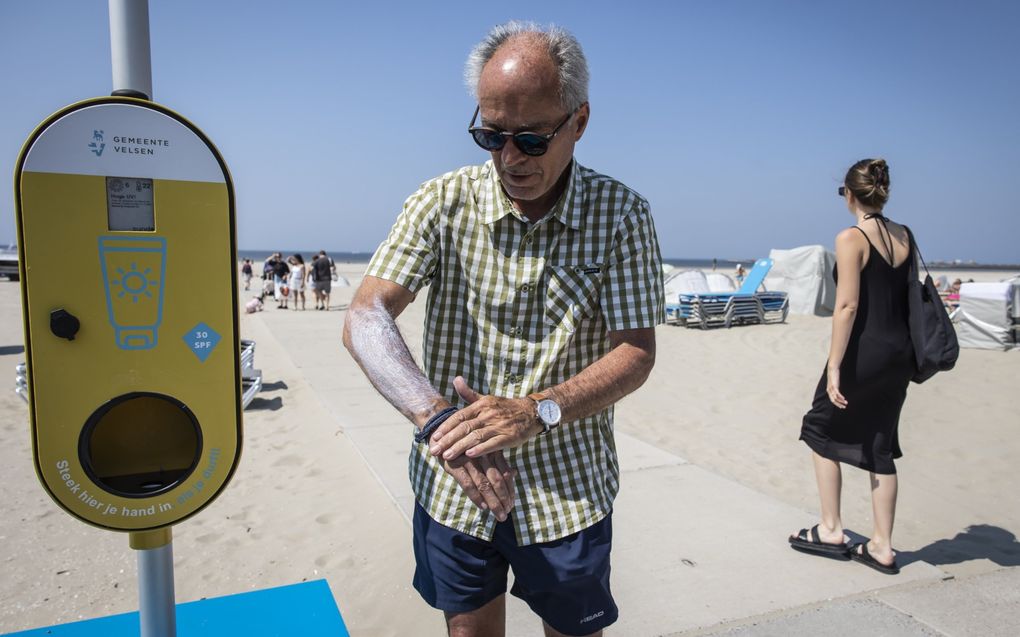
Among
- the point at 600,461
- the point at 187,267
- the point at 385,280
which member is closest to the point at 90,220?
the point at 187,267

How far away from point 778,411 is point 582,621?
614 centimetres

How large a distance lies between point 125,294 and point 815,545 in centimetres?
318

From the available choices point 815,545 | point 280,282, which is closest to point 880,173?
point 815,545

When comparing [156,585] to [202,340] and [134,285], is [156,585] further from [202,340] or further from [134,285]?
[134,285]

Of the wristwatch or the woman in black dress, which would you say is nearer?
the wristwatch

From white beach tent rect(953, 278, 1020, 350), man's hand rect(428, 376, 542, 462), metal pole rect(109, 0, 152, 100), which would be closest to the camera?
man's hand rect(428, 376, 542, 462)

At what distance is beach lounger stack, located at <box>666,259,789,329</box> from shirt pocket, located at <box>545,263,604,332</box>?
13723mm

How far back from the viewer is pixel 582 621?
171 cm

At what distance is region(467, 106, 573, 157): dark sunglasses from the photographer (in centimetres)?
154

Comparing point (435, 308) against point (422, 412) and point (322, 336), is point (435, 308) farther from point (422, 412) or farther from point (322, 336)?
point (322, 336)

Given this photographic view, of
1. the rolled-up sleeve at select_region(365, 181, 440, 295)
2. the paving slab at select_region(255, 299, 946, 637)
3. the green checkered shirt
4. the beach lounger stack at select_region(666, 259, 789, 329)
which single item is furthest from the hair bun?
the beach lounger stack at select_region(666, 259, 789, 329)

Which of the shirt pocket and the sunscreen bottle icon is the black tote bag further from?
the sunscreen bottle icon

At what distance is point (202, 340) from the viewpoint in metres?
1.53

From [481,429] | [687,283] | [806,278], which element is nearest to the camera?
[481,429]
